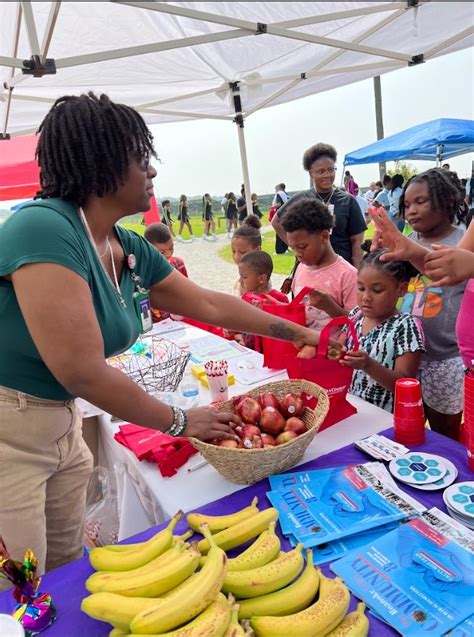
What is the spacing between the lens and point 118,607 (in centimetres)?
83

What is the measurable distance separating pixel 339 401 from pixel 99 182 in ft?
3.88

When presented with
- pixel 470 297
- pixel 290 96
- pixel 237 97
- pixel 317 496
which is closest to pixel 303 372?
pixel 317 496

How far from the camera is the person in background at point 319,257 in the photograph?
2633 mm

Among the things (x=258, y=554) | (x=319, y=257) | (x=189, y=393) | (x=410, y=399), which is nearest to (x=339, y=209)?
(x=319, y=257)

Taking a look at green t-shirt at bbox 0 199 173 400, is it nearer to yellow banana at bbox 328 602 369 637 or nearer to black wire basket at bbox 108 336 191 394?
black wire basket at bbox 108 336 191 394

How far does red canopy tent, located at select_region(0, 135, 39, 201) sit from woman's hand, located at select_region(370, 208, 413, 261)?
6.46 meters

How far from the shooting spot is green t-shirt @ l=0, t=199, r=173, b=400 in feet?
3.58

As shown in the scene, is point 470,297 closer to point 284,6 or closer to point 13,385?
point 13,385

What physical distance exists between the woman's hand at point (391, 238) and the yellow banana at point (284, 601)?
134 centimetres

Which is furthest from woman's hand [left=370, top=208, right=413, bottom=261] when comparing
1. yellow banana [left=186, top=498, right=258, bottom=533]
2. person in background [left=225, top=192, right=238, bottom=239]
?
person in background [left=225, top=192, right=238, bottom=239]

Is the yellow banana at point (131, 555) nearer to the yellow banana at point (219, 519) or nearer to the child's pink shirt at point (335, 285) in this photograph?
the yellow banana at point (219, 519)

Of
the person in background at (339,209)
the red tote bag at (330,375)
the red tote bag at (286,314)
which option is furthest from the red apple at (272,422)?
the person in background at (339,209)

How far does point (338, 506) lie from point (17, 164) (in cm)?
744

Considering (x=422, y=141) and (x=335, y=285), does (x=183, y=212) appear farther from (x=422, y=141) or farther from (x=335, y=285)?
(x=335, y=285)
